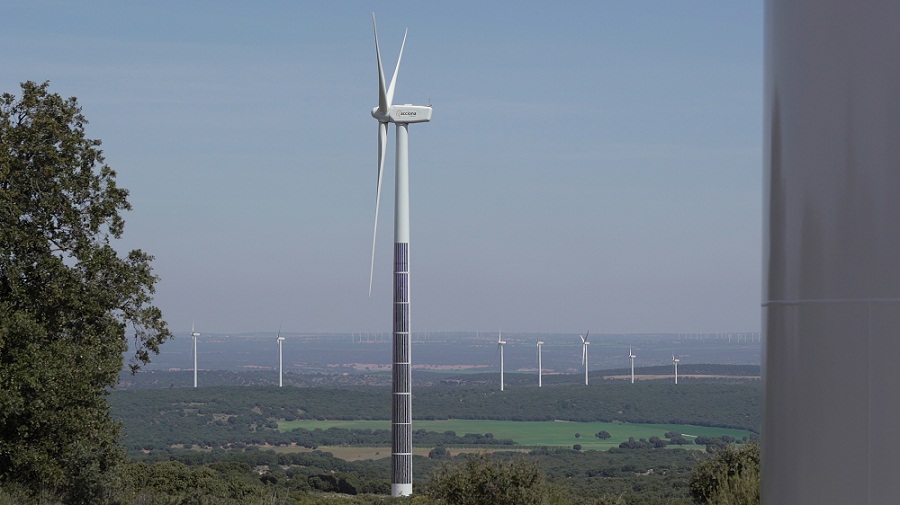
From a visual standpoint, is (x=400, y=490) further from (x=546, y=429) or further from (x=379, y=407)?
(x=379, y=407)

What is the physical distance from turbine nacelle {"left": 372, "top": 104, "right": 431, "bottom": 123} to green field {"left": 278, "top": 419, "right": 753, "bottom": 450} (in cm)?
7023

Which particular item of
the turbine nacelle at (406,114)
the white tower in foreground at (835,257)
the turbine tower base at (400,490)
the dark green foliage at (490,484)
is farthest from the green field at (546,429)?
the white tower in foreground at (835,257)

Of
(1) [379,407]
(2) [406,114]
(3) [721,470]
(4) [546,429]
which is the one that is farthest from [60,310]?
(1) [379,407]

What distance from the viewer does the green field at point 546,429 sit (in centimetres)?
11400

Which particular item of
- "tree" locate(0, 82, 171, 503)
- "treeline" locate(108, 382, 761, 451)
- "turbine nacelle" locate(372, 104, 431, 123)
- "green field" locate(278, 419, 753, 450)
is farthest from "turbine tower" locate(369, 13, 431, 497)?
"green field" locate(278, 419, 753, 450)

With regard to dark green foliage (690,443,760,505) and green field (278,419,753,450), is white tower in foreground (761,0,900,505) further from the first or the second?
green field (278,419,753,450)

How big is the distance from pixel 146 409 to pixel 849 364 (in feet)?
396

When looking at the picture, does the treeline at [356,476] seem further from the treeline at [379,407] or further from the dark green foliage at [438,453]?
the treeline at [379,407]

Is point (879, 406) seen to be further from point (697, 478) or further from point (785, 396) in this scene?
point (697, 478)

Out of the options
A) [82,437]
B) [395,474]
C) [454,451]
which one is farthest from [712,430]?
[82,437]

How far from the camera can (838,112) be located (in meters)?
4.84

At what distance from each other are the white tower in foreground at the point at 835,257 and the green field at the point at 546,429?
101m

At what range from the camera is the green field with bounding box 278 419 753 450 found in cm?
11400

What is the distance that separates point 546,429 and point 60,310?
371 ft
